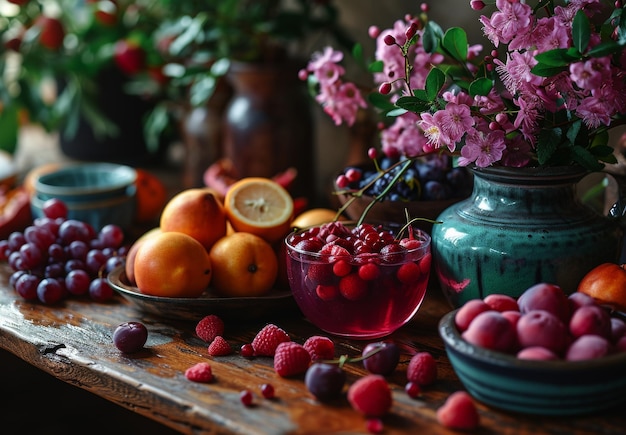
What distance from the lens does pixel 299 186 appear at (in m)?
1.72

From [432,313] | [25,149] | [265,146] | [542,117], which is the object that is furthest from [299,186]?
[25,149]

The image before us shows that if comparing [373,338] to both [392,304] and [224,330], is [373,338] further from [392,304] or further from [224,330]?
[224,330]

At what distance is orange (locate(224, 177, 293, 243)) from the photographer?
1.17m

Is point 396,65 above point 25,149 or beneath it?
above

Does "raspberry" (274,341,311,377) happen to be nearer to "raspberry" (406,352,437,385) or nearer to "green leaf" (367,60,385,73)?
"raspberry" (406,352,437,385)

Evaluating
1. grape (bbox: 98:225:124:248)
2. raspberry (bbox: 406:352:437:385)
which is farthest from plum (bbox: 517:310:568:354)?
grape (bbox: 98:225:124:248)

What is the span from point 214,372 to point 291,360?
0.11 metres

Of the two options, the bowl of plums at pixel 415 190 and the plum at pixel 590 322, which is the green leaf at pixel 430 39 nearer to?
the bowl of plums at pixel 415 190

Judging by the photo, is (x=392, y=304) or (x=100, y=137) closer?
(x=392, y=304)

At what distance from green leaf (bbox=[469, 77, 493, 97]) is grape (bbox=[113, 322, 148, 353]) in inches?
20.7

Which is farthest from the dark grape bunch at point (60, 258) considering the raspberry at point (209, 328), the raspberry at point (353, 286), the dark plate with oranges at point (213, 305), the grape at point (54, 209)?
the raspberry at point (353, 286)

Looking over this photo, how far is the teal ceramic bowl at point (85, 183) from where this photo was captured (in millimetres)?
1464

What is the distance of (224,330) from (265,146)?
653 millimetres

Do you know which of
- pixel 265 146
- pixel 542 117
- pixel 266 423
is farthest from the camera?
pixel 265 146
